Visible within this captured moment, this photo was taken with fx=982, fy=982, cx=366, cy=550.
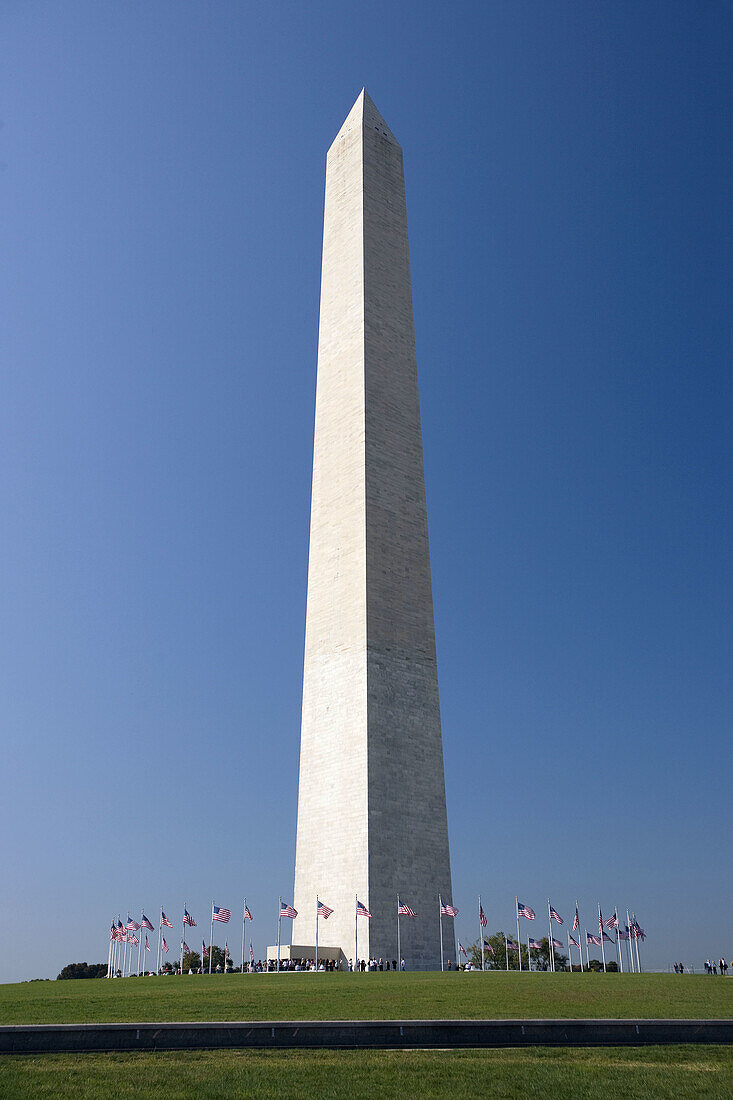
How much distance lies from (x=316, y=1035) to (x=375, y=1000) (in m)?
5.25

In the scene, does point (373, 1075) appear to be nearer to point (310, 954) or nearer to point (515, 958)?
point (310, 954)

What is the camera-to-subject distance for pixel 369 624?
116 ft

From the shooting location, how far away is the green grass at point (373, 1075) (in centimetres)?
1053

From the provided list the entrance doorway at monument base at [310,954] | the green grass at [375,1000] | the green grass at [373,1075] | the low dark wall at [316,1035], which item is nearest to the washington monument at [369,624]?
the entrance doorway at monument base at [310,954]

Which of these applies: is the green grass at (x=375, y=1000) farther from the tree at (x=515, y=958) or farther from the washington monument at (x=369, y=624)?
the tree at (x=515, y=958)

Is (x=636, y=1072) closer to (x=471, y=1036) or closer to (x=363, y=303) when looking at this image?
(x=471, y=1036)

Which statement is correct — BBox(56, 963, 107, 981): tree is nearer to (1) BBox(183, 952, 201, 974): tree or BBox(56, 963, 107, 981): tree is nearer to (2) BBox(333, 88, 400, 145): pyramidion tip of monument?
(1) BBox(183, 952, 201, 974): tree

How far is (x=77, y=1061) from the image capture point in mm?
11680

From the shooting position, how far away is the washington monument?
32.9 metres

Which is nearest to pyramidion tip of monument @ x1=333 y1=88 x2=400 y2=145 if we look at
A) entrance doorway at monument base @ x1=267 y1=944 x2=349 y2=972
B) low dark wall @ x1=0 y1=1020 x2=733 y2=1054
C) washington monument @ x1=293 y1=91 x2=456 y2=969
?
washington monument @ x1=293 y1=91 x2=456 y2=969

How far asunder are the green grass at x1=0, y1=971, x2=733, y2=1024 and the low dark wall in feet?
5.35

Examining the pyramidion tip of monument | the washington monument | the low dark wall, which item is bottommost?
the low dark wall

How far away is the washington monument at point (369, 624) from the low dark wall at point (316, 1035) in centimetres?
1962

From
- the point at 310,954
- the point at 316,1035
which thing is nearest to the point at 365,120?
the point at 310,954
